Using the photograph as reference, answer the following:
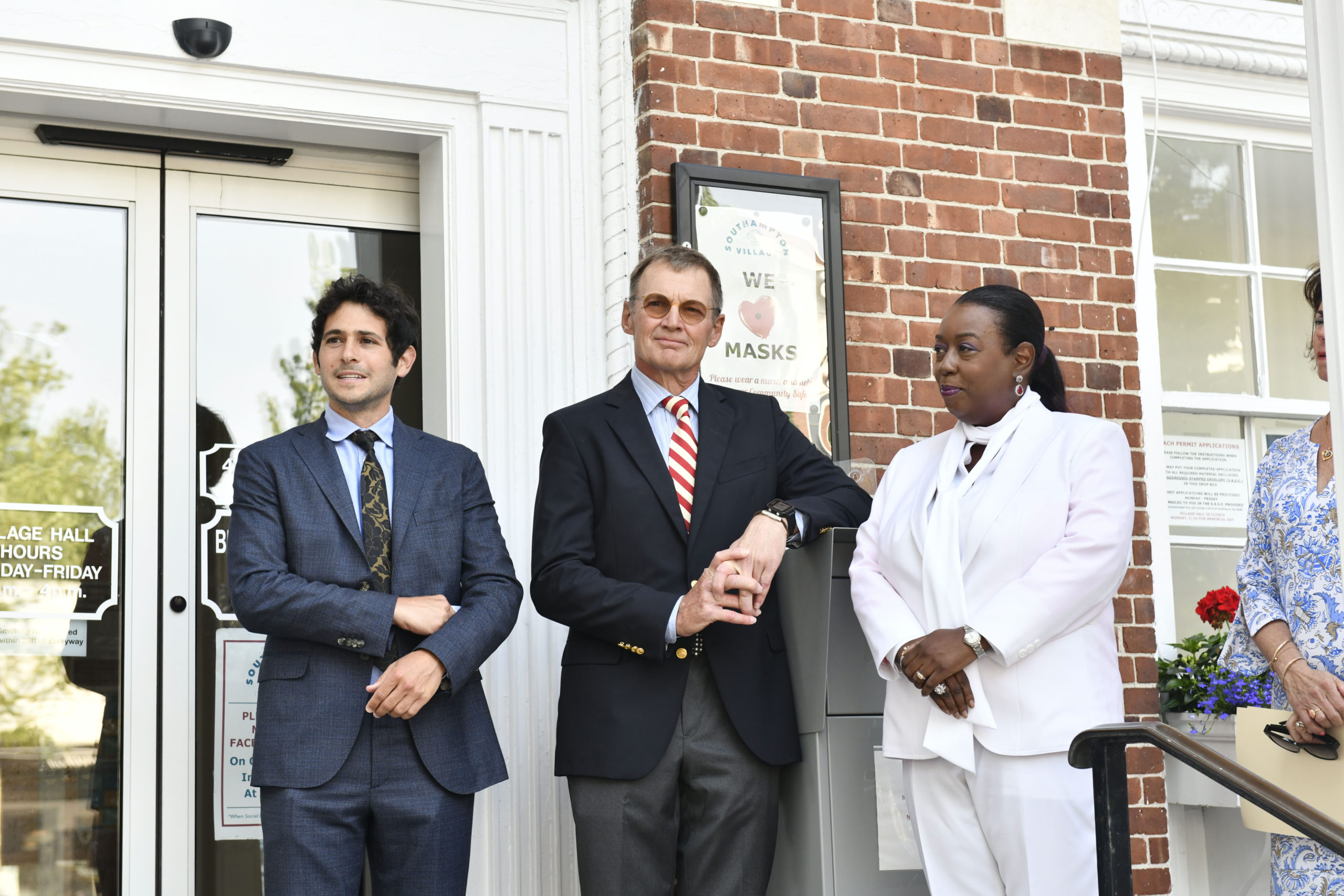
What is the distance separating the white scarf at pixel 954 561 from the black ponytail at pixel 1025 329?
12 centimetres

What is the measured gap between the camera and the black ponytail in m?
3.48

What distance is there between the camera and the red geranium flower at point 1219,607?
4.96m

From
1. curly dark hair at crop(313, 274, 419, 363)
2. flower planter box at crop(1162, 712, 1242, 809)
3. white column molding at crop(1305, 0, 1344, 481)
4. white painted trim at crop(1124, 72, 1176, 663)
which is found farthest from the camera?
white painted trim at crop(1124, 72, 1176, 663)

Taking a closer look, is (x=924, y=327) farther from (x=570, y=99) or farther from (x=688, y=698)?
(x=688, y=698)

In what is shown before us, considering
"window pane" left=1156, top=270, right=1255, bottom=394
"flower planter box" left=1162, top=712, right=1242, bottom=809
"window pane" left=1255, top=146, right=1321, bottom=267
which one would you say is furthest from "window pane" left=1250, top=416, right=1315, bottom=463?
"flower planter box" left=1162, top=712, right=1242, bottom=809

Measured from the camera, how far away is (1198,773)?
4984mm

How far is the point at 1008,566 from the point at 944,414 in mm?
1703

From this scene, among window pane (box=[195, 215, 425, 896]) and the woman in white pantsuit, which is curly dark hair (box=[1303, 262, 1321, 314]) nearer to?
the woman in white pantsuit

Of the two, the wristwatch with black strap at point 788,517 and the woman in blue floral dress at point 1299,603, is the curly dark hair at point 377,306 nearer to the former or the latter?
the wristwatch with black strap at point 788,517

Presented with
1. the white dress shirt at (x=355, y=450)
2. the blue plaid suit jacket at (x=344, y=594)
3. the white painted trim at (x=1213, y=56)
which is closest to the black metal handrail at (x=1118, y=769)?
the blue plaid suit jacket at (x=344, y=594)

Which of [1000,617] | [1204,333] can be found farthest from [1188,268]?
[1000,617]

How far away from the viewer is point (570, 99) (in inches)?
184

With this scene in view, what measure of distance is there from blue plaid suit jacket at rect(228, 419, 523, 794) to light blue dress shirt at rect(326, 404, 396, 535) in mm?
25

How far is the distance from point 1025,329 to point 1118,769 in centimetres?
110
